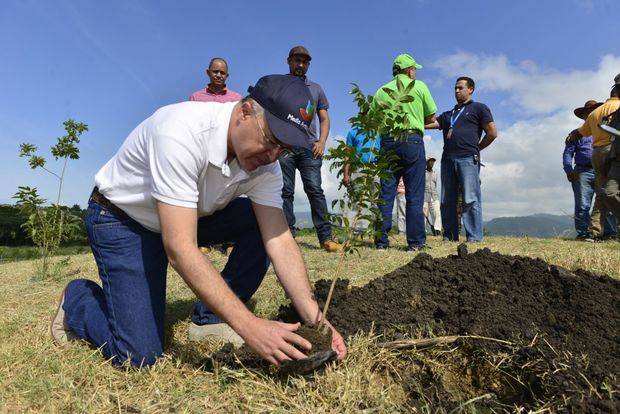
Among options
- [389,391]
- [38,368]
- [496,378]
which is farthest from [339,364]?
[38,368]

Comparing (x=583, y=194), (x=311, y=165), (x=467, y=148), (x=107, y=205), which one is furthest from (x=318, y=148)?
(x=583, y=194)

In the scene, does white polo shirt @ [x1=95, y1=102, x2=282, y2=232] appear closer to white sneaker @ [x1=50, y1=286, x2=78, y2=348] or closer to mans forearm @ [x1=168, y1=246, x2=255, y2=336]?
mans forearm @ [x1=168, y1=246, x2=255, y2=336]

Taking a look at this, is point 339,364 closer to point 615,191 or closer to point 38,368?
point 38,368

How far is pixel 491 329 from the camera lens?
2430 mm

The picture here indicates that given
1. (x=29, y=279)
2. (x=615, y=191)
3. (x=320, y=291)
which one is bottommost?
(x=29, y=279)

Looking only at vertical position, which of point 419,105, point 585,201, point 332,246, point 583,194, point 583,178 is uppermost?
point 419,105

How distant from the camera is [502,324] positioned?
2471mm

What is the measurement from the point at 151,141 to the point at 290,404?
1417 mm

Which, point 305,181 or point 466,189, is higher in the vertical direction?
point 305,181

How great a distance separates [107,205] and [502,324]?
2397 mm

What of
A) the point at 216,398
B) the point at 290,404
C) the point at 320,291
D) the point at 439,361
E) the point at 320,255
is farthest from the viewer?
the point at 320,255

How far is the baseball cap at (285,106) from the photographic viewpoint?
6.90 feet

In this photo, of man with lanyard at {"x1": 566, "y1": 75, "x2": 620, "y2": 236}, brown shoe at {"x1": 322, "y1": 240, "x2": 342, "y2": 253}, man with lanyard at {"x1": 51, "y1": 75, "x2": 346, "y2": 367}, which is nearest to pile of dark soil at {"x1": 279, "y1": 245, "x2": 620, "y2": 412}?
man with lanyard at {"x1": 51, "y1": 75, "x2": 346, "y2": 367}

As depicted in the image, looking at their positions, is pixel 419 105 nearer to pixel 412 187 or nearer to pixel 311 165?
pixel 412 187
